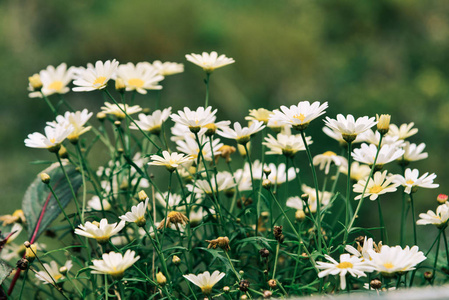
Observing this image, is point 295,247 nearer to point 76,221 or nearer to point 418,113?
point 76,221

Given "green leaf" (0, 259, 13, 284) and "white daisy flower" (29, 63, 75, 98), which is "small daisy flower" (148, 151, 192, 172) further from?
"white daisy flower" (29, 63, 75, 98)

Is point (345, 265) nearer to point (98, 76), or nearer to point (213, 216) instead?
point (213, 216)

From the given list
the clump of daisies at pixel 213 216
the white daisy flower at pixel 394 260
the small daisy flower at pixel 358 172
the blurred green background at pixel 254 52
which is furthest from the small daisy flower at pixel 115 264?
the blurred green background at pixel 254 52

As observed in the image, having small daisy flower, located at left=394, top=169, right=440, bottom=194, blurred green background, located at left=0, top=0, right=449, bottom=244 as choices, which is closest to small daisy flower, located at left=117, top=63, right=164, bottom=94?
small daisy flower, located at left=394, top=169, right=440, bottom=194

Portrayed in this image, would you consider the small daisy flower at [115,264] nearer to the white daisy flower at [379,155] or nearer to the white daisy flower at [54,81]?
the white daisy flower at [379,155]

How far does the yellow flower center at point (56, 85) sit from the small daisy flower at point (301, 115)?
0.40 meters

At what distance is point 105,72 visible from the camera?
61 centimetres

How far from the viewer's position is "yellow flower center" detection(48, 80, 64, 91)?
0.82 meters

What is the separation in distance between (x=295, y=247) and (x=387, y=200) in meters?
1.69


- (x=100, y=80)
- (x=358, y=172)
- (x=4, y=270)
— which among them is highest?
(x=100, y=80)

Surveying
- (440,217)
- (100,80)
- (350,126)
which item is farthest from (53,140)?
(440,217)

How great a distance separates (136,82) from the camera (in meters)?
0.74

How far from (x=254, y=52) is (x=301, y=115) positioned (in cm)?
235

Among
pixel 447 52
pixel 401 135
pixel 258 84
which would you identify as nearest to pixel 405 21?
pixel 447 52
